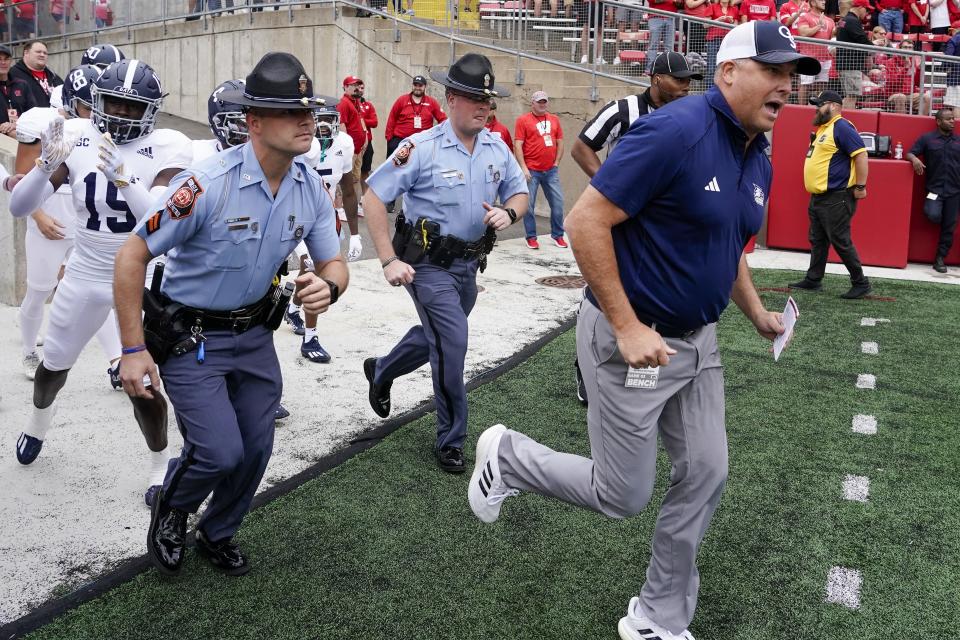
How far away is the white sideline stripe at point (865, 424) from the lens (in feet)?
A: 19.5

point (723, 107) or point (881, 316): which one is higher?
point (723, 107)

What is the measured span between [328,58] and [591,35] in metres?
6.11

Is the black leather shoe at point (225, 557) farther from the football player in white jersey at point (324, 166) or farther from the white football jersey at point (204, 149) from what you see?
the football player in white jersey at point (324, 166)

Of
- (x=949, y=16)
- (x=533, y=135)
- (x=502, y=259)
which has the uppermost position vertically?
(x=949, y=16)

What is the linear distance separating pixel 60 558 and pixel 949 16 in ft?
52.9

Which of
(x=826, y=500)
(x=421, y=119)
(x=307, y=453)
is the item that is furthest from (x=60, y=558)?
(x=421, y=119)

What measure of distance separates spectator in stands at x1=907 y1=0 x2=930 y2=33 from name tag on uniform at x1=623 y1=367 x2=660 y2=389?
49.1 ft

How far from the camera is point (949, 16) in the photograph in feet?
51.7

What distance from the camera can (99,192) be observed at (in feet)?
15.7

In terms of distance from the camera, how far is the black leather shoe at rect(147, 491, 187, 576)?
3.78m

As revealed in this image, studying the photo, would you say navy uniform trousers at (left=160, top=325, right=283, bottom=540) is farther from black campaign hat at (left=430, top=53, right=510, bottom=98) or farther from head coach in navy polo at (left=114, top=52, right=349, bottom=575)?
black campaign hat at (left=430, top=53, right=510, bottom=98)

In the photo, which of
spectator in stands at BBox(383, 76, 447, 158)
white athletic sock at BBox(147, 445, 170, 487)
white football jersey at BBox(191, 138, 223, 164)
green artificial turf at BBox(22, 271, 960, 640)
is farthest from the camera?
spectator in stands at BBox(383, 76, 447, 158)

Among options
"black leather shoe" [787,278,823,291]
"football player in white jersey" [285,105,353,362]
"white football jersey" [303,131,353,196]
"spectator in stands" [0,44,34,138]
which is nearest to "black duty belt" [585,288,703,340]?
"football player in white jersey" [285,105,353,362]

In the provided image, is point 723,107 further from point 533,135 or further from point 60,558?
point 533,135
